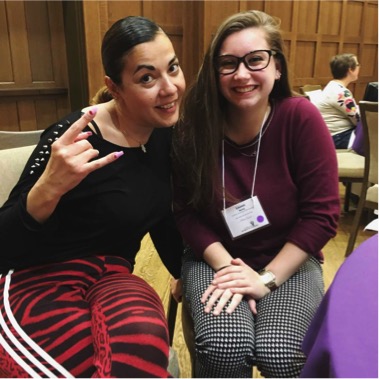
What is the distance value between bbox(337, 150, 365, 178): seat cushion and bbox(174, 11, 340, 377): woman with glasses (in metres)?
1.66

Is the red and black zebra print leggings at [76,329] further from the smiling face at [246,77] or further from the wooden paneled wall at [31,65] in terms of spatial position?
the wooden paneled wall at [31,65]

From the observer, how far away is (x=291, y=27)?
5.20 meters

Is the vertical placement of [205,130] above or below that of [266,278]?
above

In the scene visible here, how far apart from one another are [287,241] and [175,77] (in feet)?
1.93

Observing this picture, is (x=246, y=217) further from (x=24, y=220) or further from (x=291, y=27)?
(x=291, y=27)

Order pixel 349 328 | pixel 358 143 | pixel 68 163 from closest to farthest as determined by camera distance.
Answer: pixel 349 328 < pixel 68 163 < pixel 358 143

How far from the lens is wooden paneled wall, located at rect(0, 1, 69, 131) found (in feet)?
11.7

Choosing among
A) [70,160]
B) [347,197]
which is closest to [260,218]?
[70,160]

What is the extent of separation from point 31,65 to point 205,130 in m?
2.99

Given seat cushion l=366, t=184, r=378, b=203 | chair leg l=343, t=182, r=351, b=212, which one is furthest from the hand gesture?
A: chair leg l=343, t=182, r=351, b=212

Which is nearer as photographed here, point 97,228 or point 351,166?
point 97,228

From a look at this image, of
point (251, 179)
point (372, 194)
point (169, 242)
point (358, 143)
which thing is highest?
point (251, 179)

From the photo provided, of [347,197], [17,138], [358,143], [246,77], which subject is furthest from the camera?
[347,197]

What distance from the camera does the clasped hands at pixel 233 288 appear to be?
110 centimetres
